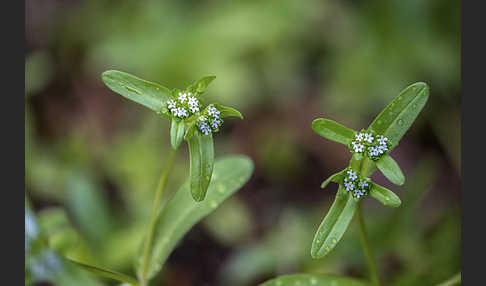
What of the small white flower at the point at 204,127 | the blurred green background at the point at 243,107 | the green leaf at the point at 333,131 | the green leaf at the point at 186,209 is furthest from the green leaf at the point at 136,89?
the blurred green background at the point at 243,107

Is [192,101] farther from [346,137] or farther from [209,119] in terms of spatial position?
[346,137]

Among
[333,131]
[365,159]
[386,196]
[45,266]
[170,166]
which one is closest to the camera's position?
[386,196]

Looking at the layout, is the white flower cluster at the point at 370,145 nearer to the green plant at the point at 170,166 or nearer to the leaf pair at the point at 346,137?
the leaf pair at the point at 346,137

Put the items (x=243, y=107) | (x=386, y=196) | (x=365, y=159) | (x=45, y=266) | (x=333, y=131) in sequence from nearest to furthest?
(x=386, y=196) < (x=333, y=131) < (x=365, y=159) < (x=45, y=266) < (x=243, y=107)

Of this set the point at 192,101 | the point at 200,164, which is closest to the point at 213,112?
the point at 192,101

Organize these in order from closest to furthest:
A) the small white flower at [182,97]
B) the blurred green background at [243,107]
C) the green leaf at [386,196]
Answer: the green leaf at [386,196] → the small white flower at [182,97] → the blurred green background at [243,107]

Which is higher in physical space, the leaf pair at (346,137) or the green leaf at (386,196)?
the leaf pair at (346,137)
